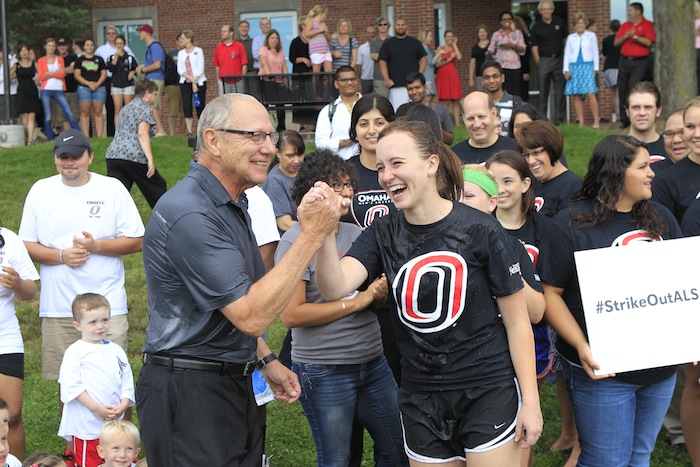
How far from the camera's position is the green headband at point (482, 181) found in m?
Answer: 4.55

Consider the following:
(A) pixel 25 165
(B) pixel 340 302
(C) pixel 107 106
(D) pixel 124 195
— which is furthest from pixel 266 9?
(B) pixel 340 302

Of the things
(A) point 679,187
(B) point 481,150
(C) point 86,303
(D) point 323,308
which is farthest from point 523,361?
(C) point 86,303

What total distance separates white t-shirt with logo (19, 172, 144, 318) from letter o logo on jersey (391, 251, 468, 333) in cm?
316

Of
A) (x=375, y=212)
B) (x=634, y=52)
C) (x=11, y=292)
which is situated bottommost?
(x=11, y=292)

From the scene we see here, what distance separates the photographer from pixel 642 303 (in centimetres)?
454

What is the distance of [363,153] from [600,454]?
2.43m

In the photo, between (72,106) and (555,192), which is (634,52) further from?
(72,106)

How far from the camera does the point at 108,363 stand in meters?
5.90

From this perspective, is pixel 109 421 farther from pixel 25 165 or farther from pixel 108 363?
pixel 25 165

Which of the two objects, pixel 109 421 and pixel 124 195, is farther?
pixel 124 195

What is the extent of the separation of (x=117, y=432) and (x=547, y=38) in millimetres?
13969

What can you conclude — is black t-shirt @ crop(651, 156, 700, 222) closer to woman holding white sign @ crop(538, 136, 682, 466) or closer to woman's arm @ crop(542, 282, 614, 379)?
woman holding white sign @ crop(538, 136, 682, 466)

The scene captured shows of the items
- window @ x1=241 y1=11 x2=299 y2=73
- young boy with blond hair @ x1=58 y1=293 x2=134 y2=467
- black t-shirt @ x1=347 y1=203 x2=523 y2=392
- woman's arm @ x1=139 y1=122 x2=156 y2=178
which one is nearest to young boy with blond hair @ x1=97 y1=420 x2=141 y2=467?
young boy with blond hair @ x1=58 y1=293 x2=134 y2=467

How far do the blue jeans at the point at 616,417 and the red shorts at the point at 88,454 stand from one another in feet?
9.82
